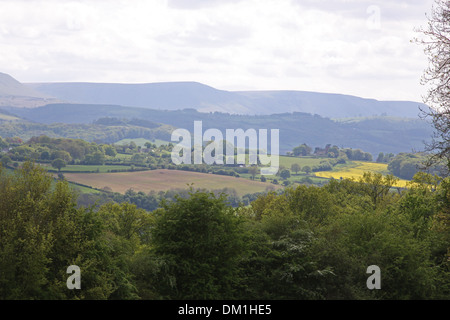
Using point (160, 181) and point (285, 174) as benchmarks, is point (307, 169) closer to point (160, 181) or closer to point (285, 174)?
point (285, 174)

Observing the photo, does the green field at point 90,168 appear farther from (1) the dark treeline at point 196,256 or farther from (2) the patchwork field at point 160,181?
(1) the dark treeline at point 196,256

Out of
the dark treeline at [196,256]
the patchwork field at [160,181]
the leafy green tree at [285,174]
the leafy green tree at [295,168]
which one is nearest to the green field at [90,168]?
the patchwork field at [160,181]

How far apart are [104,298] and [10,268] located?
3347 mm

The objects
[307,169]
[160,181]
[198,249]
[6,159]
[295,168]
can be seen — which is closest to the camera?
[198,249]

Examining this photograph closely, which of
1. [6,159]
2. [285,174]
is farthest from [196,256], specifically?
[285,174]

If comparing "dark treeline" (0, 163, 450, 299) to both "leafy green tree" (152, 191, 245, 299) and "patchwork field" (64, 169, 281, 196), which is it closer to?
"leafy green tree" (152, 191, 245, 299)

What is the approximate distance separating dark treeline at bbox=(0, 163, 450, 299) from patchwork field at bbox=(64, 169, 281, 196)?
104 meters

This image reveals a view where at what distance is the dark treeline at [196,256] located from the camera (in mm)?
18219

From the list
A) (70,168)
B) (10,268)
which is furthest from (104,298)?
(70,168)

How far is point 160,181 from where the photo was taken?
14262cm

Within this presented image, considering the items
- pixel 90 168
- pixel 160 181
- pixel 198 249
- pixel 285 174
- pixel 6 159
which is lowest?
pixel 160 181

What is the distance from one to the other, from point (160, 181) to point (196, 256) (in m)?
123
